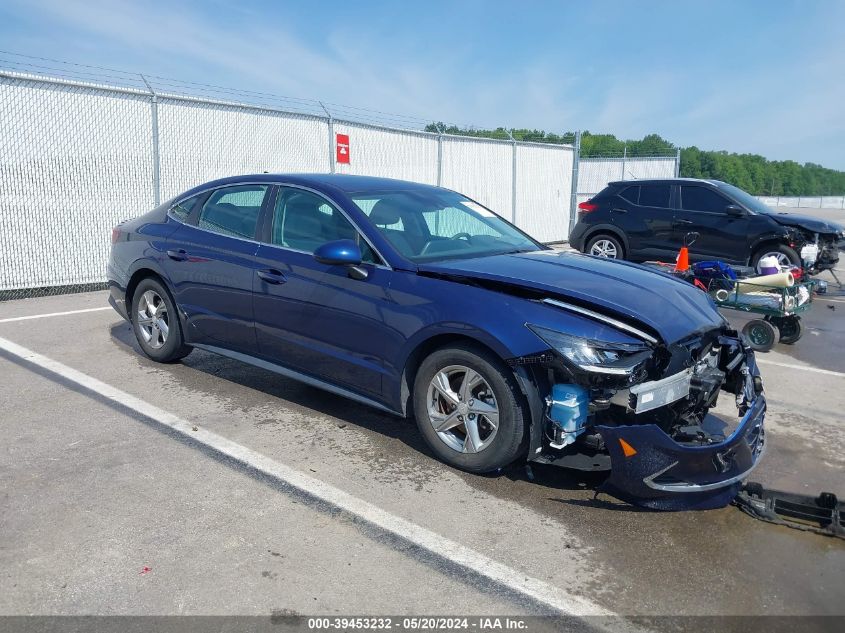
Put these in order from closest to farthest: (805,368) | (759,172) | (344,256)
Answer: (344,256) → (805,368) → (759,172)

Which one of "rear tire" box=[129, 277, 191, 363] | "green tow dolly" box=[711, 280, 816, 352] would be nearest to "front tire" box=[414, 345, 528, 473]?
"rear tire" box=[129, 277, 191, 363]

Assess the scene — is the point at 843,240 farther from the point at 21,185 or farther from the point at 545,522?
the point at 21,185

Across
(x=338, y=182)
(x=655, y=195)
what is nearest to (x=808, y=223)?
(x=655, y=195)

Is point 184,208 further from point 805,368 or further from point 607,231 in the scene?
point 607,231

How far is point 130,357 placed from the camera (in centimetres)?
627

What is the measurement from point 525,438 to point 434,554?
81 cm

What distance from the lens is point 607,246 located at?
1247cm

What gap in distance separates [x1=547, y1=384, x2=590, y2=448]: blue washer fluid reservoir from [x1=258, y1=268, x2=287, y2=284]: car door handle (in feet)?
6.87

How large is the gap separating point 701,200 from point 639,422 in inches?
353

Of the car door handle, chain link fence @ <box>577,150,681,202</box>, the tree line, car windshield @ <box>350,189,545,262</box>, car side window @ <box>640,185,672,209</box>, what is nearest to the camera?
car windshield @ <box>350,189,545,262</box>

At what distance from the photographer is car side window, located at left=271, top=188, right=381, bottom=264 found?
4.53 meters

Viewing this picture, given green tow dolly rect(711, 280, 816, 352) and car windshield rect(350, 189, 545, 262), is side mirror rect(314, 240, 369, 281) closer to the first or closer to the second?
car windshield rect(350, 189, 545, 262)

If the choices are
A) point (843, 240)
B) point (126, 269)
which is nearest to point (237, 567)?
point (126, 269)

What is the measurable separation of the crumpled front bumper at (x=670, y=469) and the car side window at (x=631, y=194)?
9.31 m
